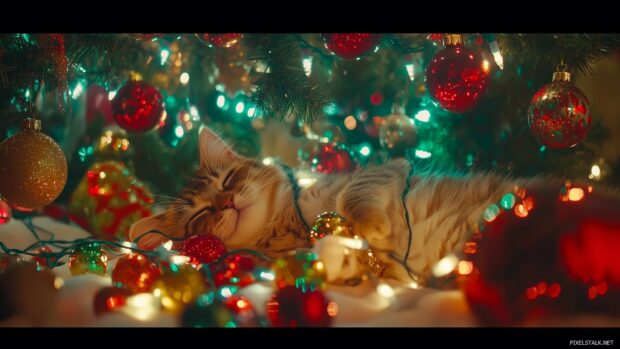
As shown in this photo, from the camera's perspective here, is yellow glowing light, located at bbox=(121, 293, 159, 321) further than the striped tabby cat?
No

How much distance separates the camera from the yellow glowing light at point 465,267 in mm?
1151

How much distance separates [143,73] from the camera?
1.50 m

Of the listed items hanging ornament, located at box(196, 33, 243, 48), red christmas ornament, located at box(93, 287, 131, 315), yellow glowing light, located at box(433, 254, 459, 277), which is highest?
hanging ornament, located at box(196, 33, 243, 48)

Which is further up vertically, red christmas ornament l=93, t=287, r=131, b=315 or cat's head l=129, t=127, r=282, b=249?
cat's head l=129, t=127, r=282, b=249

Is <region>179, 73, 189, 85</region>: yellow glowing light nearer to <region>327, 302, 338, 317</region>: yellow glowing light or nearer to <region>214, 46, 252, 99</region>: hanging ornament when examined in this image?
<region>214, 46, 252, 99</region>: hanging ornament

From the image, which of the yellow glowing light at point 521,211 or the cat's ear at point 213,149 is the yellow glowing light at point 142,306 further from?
the yellow glowing light at point 521,211

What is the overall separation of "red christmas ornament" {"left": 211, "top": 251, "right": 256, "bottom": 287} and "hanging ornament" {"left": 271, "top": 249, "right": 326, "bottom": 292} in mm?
72

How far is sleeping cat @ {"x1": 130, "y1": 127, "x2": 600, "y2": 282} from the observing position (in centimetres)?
124

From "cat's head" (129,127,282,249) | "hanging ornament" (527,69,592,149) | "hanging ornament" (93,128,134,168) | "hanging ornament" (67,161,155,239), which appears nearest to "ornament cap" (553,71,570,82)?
"hanging ornament" (527,69,592,149)

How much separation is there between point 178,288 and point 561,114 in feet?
2.27

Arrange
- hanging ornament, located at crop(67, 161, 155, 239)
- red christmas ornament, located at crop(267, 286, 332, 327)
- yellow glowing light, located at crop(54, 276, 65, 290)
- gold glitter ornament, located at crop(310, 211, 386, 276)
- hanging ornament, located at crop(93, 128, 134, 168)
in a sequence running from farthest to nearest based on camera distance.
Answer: hanging ornament, located at crop(93, 128, 134, 168), hanging ornament, located at crop(67, 161, 155, 239), gold glitter ornament, located at crop(310, 211, 386, 276), yellow glowing light, located at crop(54, 276, 65, 290), red christmas ornament, located at crop(267, 286, 332, 327)

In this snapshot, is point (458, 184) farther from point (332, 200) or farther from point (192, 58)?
point (192, 58)

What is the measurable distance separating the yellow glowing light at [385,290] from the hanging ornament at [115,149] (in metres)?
0.79

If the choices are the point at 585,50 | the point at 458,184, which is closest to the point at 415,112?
the point at 458,184
